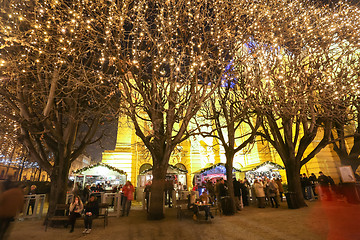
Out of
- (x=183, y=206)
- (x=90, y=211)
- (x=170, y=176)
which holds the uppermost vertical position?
(x=170, y=176)

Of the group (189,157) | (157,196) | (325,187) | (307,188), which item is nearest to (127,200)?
(157,196)

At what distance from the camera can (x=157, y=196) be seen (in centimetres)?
824

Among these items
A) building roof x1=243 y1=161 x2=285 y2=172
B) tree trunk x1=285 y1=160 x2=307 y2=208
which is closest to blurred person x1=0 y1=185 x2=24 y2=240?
tree trunk x1=285 y1=160 x2=307 y2=208

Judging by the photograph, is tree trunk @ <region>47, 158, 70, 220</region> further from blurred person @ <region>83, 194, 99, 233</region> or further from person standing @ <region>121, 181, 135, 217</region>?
person standing @ <region>121, 181, 135, 217</region>

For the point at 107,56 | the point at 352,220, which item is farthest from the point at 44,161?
the point at 352,220

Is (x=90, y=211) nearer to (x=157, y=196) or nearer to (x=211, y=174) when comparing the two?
(x=157, y=196)

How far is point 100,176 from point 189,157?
11.7m

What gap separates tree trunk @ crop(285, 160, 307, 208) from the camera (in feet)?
31.9

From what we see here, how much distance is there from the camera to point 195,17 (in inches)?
309

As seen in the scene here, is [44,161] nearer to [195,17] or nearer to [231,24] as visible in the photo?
[195,17]

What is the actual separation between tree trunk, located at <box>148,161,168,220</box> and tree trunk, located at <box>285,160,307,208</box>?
23.4 feet

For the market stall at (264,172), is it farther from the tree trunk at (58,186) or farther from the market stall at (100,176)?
the tree trunk at (58,186)

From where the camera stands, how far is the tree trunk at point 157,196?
26.4 feet

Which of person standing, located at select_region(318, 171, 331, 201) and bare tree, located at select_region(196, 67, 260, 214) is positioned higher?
bare tree, located at select_region(196, 67, 260, 214)
